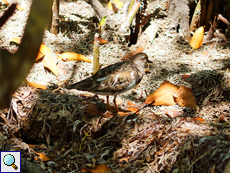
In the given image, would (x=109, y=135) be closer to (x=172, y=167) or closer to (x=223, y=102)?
(x=172, y=167)

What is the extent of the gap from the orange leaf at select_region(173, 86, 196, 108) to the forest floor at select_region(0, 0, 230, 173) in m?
0.07

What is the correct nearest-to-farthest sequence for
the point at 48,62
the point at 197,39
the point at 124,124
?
the point at 124,124, the point at 48,62, the point at 197,39

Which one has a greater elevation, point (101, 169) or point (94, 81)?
point (94, 81)

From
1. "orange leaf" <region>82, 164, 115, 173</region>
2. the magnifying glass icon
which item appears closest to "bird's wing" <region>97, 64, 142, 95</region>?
"orange leaf" <region>82, 164, 115, 173</region>

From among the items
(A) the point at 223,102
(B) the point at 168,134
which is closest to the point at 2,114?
(B) the point at 168,134

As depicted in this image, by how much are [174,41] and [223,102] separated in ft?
6.00

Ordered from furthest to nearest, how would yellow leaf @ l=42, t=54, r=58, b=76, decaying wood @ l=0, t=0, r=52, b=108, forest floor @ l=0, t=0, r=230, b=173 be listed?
yellow leaf @ l=42, t=54, r=58, b=76 → forest floor @ l=0, t=0, r=230, b=173 → decaying wood @ l=0, t=0, r=52, b=108

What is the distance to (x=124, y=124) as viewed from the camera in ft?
8.13

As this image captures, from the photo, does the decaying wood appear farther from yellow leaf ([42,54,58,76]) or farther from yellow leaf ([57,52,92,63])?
yellow leaf ([57,52,92,63])

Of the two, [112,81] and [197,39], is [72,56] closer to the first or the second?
[112,81]

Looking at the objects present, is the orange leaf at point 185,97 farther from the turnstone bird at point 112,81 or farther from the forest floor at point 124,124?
the turnstone bird at point 112,81

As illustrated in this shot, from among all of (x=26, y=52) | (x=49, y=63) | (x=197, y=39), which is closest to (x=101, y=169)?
(x=26, y=52)

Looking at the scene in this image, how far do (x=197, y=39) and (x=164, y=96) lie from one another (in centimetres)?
174

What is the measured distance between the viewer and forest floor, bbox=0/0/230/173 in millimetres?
2061
